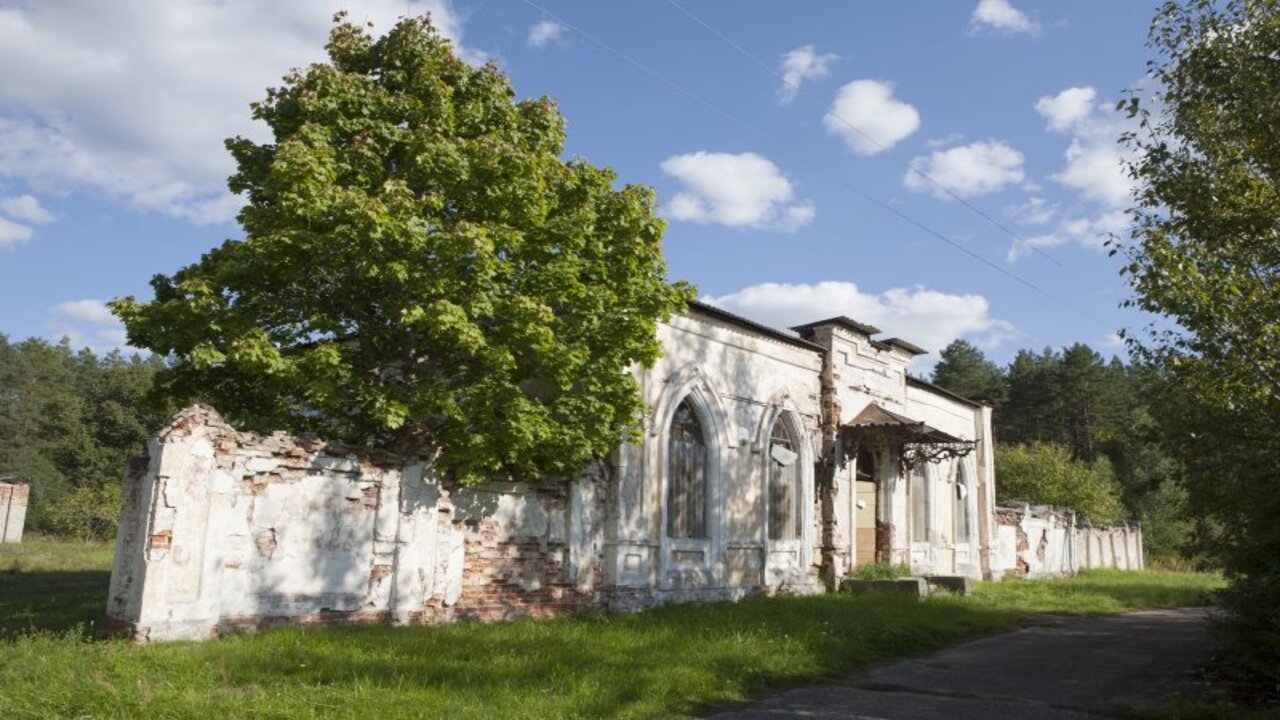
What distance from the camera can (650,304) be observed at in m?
13.2

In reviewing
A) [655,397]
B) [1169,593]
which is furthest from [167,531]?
[1169,593]

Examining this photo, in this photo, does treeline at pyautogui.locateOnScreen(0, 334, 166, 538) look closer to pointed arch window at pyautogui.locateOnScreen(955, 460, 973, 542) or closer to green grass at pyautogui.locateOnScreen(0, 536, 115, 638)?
green grass at pyautogui.locateOnScreen(0, 536, 115, 638)

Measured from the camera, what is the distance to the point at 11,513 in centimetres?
3803

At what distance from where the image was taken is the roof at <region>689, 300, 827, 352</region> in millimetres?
17094

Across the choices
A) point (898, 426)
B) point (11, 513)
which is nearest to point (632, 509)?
point (898, 426)

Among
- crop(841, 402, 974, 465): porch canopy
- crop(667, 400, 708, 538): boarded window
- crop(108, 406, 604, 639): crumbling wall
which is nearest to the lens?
crop(108, 406, 604, 639): crumbling wall

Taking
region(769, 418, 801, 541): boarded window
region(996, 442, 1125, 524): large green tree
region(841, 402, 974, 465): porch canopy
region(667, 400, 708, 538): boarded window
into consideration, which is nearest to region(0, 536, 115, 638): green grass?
region(667, 400, 708, 538): boarded window

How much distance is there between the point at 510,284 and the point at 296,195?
112 inches

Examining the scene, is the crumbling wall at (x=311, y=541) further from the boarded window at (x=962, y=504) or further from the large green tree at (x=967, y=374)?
the large green tree at (x=967, y=374)

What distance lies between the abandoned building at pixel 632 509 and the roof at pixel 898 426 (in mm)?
83

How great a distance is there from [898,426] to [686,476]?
17.0 ft

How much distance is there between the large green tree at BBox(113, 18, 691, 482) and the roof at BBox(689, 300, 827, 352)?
11.2 ft

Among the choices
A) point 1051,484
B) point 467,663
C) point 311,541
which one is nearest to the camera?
point 467,663

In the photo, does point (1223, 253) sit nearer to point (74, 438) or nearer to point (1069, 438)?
point (1069, 438)
